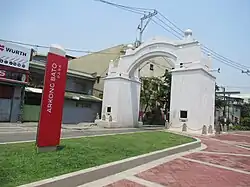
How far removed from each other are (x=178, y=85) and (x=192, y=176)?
14940 millimetres

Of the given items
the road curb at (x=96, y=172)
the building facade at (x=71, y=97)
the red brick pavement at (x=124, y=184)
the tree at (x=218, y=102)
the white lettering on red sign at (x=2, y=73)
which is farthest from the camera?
the tree at (x=218, y=102)

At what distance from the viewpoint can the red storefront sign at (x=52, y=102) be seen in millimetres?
6852

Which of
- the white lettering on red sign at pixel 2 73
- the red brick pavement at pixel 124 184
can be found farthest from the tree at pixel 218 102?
the red brick pavement at pixel 124 184

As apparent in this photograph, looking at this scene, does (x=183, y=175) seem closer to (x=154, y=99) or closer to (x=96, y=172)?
(x=96, y=172)

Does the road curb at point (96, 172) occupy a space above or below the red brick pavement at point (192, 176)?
above

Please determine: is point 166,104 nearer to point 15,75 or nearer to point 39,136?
point 15,75

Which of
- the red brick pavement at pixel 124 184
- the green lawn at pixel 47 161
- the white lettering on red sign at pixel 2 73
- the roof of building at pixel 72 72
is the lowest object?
the red brick pavement at pixel 124 184

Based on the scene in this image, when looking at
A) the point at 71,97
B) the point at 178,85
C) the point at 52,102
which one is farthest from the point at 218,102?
the point at 52,102

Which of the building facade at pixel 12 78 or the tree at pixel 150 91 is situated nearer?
the building facade at pixel 12 78

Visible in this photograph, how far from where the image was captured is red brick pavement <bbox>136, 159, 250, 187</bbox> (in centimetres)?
609

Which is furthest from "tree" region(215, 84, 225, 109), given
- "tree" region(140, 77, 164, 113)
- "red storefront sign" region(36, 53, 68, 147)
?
"red storefront sign" region(36, 53, 68, 147)

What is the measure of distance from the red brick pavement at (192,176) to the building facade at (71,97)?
17.2 m

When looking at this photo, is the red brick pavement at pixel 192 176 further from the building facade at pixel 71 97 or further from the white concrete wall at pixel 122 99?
the building facade at pixel 71 97

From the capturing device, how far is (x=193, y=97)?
65.7ft
